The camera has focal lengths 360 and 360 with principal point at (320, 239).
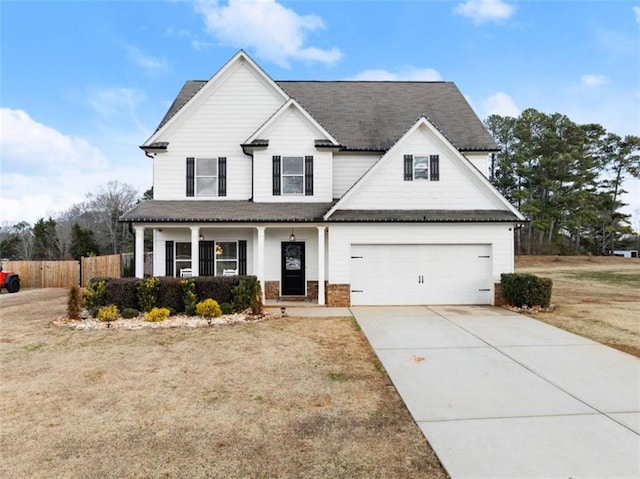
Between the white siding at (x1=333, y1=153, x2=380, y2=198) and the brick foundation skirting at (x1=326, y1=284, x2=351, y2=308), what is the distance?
4.48 meters

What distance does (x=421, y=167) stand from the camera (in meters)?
13.6

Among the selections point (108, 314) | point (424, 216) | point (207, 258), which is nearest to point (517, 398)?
point (424, 216)

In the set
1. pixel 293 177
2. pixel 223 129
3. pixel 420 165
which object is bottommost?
pixel 293 177

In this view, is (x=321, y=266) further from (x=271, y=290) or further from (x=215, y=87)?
(x=215, y=87)

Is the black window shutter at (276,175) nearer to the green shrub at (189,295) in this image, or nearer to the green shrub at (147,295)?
the green shrub at (189,295)

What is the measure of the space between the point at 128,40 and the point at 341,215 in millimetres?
14325

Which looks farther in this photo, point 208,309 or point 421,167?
point 421,167

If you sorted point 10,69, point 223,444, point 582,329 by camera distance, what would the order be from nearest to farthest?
1. point 223,444
2. point 582,329
3. point 10,69

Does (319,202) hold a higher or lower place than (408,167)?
lower

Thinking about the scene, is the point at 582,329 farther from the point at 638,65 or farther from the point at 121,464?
the point at 638,65

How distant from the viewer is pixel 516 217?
518 inches

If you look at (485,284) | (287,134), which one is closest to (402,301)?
(485,284)

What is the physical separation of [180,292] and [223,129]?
23.9 ft

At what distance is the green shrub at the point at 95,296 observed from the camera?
10852 millimetres
